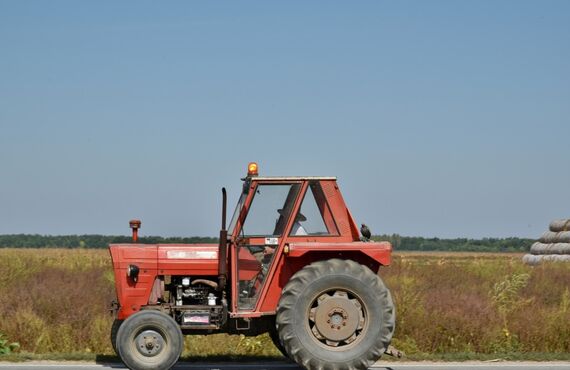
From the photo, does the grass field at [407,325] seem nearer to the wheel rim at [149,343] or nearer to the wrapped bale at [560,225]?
the wheel rim at [149,343]

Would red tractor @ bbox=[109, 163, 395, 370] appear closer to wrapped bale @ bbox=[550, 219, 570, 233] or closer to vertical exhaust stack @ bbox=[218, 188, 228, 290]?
vertical exhaust stack @ bbox=[218, 188, 228, 290]

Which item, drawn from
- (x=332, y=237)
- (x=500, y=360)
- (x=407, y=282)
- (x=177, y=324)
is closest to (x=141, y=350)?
(x=177, y=324)

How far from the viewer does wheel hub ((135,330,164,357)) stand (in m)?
11.2

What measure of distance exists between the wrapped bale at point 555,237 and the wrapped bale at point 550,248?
17 centimetres

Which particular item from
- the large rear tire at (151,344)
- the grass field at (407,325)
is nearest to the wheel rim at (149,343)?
the large rear tire at (151,344)

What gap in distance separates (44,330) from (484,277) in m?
12.8

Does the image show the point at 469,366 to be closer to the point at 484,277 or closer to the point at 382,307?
the point at 382,307

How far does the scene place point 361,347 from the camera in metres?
11.1

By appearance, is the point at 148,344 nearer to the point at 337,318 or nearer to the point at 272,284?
the point at 272,284

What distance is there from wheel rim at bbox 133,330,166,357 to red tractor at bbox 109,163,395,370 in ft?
0.04

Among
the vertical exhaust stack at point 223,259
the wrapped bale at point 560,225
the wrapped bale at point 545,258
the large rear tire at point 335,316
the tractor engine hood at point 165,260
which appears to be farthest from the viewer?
the wrapped bale at point 560,225

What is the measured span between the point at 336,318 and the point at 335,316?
0.03m

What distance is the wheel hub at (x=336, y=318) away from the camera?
11.1 m

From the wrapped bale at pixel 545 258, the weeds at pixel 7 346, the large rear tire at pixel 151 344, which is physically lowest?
the weeds at pixel 7 346
